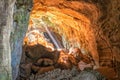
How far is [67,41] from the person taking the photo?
14047 millimetres

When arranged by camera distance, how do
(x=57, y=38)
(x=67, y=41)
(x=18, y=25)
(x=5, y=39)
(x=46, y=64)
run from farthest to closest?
(x=57, y=38)
(x=67, y=41)
(x=46, y=64)
(x=18, y=25)
(x=5, y=39)

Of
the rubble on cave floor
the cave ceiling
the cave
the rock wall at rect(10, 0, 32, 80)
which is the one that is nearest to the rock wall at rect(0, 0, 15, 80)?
the cave

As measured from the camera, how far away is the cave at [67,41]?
4789mm

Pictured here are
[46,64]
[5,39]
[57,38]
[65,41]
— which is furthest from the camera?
[57,38]

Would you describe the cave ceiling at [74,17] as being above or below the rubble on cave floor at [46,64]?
above

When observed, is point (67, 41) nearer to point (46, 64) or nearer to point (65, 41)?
point (65, 41)

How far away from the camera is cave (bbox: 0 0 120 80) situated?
4.79 metres

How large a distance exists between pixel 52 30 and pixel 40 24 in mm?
960

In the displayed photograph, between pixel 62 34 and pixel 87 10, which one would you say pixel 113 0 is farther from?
pixel 62 34

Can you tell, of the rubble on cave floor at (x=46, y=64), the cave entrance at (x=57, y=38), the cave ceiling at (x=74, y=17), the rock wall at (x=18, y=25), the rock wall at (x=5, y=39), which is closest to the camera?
the rock wall at (x=5, y=39)

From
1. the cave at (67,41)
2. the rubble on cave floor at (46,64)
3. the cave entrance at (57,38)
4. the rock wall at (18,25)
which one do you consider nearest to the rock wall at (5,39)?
the cave at (67,41)

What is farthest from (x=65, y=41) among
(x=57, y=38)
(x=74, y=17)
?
(x=74, y=17)

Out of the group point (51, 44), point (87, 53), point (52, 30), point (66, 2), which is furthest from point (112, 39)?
point (51, 44)

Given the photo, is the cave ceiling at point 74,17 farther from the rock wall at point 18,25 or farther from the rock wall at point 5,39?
the rock wall at point 5,39
